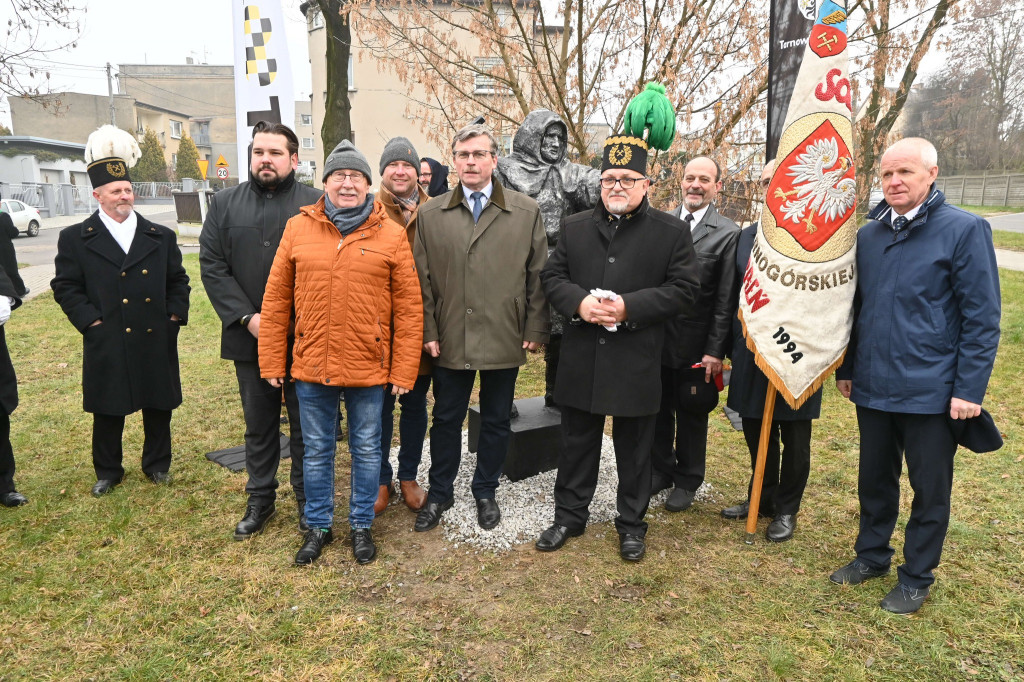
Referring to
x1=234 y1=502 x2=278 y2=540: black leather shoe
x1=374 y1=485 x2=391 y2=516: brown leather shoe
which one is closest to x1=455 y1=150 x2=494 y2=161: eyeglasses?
x1=374 y1=485 x2=391 y2=516: brown leather shoe

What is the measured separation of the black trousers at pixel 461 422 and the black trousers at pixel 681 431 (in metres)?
0.97

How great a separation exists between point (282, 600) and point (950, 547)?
3519 millimetres

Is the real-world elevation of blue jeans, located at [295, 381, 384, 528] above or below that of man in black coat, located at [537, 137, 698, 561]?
below

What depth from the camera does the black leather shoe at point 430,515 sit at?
3.86 m

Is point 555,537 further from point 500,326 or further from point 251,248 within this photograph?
point 251,248

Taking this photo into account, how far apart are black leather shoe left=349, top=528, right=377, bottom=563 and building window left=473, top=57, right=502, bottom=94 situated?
14.9ft

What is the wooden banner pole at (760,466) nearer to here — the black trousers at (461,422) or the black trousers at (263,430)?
the black trousers at (461,422)

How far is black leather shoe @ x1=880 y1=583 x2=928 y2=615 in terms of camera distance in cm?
310

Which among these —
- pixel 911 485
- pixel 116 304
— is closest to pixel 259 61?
pixel 116 304

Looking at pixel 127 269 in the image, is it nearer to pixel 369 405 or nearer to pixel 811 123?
pixel 369 405

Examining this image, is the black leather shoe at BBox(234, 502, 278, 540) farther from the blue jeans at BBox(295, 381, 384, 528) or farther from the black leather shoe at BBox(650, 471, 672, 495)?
the black leather shoe at BBox(650, 471, 672, 495)

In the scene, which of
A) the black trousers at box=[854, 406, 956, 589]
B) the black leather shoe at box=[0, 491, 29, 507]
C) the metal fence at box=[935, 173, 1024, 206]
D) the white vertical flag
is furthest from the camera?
the metal fence at box=[935, 173, 1024, 206]

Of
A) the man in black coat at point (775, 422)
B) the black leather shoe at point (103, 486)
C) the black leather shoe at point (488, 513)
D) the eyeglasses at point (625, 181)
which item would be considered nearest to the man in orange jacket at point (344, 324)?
the black leather shoe at point (488, 513)

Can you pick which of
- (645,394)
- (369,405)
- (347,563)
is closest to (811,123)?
(645,394)
